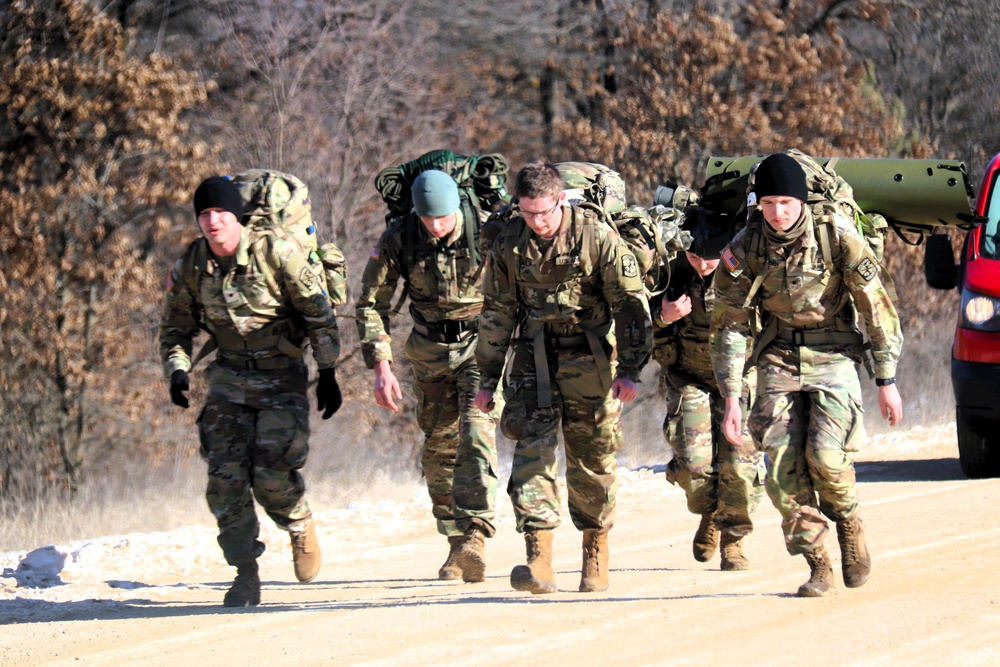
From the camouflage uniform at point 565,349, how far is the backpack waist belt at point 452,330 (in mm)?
935

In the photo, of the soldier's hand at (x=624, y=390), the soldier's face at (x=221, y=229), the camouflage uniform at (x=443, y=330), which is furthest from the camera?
the camouflage uniform at (x=443, y=330)

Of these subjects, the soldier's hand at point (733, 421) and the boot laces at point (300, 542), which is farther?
the boot laces at point (300, 542)

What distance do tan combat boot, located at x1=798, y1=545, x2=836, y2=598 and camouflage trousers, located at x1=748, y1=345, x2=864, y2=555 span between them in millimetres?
78

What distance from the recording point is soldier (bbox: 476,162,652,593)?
23.4 feet

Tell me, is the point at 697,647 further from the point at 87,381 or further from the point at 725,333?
the point at 87,381

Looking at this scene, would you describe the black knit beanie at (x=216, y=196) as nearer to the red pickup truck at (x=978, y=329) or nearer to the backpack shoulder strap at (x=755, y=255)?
the backpack shoulder strap at (x=755, y=255)

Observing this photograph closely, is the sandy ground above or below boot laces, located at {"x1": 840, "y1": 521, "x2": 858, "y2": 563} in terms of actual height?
below

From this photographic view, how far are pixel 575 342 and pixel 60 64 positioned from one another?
480 inches

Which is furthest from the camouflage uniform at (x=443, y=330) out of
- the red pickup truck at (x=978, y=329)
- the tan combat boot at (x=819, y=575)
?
the red pickup truck at (x=978, y=329)

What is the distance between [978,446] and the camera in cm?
1131

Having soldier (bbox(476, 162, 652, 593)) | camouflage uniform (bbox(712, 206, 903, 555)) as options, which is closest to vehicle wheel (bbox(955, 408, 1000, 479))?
camouflage uniform (bbox(712, 206, 903, 555))

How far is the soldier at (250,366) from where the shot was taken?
25.7ft

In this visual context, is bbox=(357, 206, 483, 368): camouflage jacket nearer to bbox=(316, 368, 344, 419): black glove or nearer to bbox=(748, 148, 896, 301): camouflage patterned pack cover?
bbox=(316, 368, 344, 419): black glove

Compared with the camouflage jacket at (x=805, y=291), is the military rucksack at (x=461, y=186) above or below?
above
